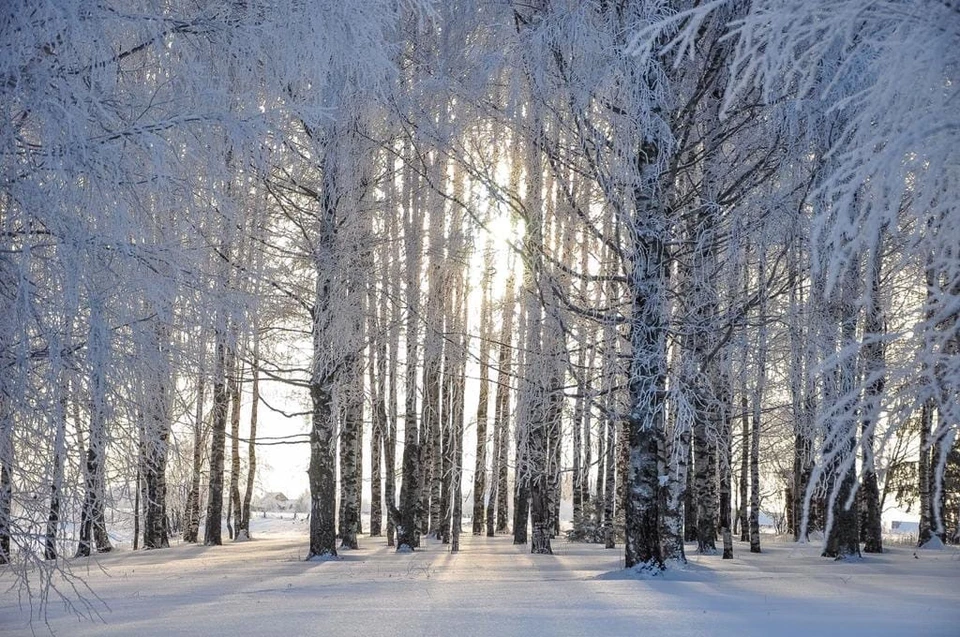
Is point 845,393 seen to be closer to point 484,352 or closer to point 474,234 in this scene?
point 474,234

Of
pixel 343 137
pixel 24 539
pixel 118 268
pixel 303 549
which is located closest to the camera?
pixel 24 539

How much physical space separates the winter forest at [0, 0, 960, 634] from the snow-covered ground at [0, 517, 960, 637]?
566 mm

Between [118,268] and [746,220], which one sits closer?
[118,268]

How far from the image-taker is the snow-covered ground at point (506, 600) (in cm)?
618

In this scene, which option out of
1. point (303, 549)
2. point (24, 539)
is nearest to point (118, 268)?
point (24, 539)

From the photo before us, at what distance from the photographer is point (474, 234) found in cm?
1030

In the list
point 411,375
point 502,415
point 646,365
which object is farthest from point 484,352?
point 502,415

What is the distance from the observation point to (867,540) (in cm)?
1650

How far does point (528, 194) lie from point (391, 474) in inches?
485

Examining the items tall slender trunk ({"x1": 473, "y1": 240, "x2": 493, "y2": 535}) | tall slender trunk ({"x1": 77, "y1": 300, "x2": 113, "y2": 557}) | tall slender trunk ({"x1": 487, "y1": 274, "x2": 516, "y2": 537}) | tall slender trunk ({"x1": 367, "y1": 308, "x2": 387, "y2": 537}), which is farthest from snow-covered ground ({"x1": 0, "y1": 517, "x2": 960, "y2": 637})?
tall slender trunk ({"x1": 367, "y1": 308, "x2": 387, "y2": 537})

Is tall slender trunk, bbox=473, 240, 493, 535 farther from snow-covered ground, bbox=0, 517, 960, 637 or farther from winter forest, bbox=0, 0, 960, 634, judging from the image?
snow-covered ground, bbox=0, 517, 960, 637

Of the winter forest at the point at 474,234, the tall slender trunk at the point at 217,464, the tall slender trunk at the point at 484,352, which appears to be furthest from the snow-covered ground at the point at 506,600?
the tall slender trunk at the point at 217,464

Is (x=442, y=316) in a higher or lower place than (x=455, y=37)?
lower

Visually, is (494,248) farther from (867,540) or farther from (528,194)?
(867,540)
